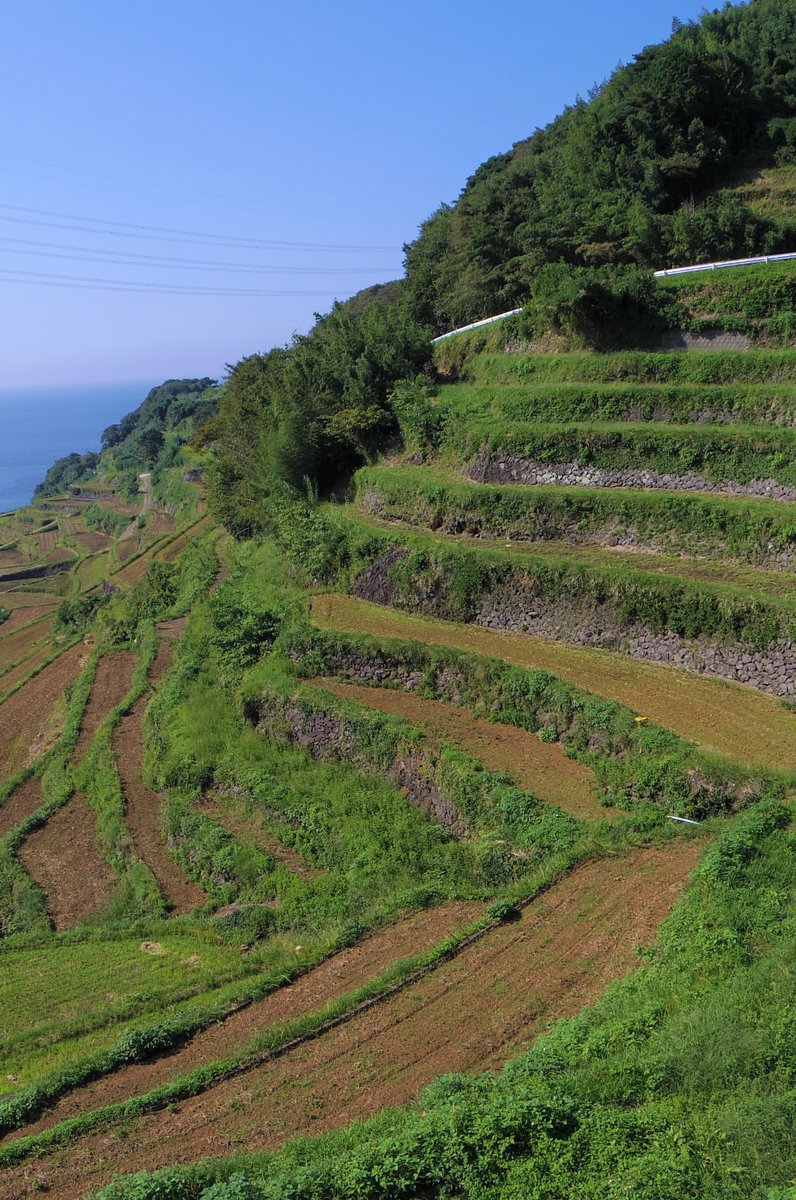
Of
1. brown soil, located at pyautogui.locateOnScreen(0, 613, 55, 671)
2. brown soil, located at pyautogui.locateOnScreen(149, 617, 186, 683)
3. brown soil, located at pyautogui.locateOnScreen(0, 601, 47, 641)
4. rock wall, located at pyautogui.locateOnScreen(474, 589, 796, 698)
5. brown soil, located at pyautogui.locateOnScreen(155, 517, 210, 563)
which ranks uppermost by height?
brown soil, located at pyautogui.locateOnScreen(155, 517, 210, 563)

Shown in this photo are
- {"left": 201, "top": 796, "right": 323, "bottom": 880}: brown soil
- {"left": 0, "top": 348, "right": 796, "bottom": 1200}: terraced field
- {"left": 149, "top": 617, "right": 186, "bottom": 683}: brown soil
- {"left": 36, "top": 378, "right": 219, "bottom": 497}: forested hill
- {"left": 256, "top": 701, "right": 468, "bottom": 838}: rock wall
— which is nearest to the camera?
{"left": 0, "top": 348, "right": 796, "bottom": 1200}: terraced field

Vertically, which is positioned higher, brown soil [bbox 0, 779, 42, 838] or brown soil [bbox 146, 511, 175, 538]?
brown soil [bbox 146, 511, 175, 538]

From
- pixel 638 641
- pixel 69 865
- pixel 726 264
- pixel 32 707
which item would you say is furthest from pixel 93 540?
pixel 638 641

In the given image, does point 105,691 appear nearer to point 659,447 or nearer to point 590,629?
point 590,629

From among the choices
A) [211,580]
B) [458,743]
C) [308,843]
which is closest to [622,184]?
[211,580]

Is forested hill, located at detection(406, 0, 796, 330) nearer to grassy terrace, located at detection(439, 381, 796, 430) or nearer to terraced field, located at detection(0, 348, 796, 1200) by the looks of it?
terraced field, located at detection(0, 348, 796, 1200)

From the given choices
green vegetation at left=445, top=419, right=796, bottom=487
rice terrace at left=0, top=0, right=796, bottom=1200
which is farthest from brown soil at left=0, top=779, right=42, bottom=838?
green vegetation at left=445, top=419, right=796, bottom=487
